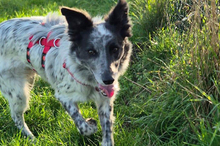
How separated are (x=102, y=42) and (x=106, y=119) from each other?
85cm

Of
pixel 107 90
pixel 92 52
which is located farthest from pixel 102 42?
pixel 107 90

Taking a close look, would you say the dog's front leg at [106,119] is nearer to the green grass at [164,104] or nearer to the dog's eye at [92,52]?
the green grass at [164,104]

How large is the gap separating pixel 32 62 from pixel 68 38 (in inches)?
23.0

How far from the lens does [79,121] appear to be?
3340 mm

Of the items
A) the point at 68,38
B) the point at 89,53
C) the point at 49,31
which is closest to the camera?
the point at 89,53

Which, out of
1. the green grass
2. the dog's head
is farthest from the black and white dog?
the green grass

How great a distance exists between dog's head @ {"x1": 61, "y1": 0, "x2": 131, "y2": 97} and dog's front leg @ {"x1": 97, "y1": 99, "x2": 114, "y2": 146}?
A: 0.31 m

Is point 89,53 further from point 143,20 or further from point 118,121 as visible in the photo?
point 143,20

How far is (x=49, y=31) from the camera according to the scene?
12.0 feet

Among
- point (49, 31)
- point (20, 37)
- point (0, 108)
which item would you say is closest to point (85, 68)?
point (49, 31)

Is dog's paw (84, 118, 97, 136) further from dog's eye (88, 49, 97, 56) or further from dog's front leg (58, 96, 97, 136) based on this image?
dog's eye (88, 49, 97, 56)

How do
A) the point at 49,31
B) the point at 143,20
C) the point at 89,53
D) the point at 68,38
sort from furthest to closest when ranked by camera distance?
the point at 143,20 → the point at 49,31 → the point at 68,38 → the point at 89,53

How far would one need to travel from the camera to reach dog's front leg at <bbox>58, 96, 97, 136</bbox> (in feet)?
10.8

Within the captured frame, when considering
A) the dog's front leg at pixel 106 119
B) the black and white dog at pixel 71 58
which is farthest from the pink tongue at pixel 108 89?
the dog's front leg at pixel 106 119
